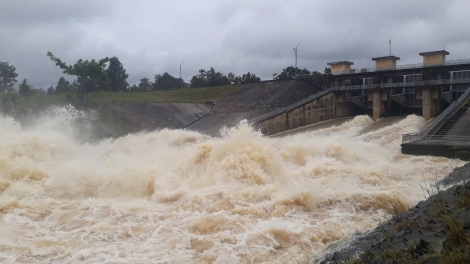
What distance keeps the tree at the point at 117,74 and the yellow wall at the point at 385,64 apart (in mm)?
32212

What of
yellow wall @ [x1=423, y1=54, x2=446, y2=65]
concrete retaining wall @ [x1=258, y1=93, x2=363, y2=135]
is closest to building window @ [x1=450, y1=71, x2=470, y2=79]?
yellow wall @ [x1=423, y1=54, x2=446, y2=65]

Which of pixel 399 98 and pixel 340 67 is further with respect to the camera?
pixel 340 67

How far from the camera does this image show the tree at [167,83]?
55375 millimetres

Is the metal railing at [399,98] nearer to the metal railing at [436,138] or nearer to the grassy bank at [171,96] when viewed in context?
the metal railing at [436,138]

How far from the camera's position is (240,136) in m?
14.6

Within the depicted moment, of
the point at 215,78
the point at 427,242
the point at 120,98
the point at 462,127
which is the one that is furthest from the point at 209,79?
the point at 427,242

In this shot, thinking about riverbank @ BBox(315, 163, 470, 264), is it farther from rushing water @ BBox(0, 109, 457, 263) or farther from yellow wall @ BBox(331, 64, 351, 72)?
yellow wall @ BBox(331, 64, 351, 72)

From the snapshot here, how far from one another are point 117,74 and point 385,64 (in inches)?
1329

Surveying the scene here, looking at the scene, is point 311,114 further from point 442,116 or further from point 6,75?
point 6,75

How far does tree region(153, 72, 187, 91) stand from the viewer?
5538 cm

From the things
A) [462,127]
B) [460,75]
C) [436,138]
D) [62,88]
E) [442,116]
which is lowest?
[436,138]

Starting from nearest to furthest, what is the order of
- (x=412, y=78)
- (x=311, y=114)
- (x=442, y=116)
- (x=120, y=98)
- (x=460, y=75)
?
(x=442, y=116) → (x=460, y=75) → (x=412, y=78) → (x=311, y=114) → (x=120, y=98)

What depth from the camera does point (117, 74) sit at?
52.1 m

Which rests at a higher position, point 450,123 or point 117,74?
point 117,74
